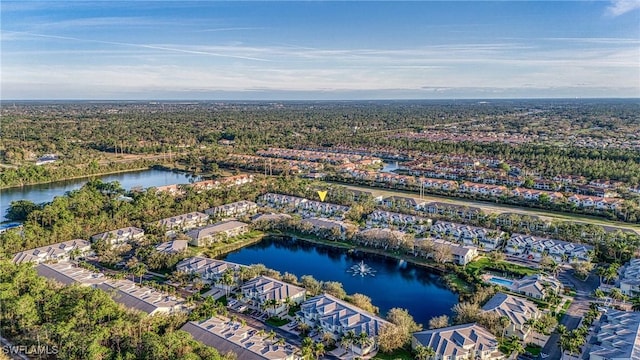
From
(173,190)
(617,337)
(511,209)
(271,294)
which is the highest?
(173,190)

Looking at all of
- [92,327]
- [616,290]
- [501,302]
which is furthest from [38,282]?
[616,290]

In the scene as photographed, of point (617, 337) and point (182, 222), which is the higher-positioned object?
point (617, 337)

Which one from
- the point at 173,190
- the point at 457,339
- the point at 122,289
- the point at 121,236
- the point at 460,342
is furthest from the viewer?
the point at 173,190

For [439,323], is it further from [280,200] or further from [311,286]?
[280,200]

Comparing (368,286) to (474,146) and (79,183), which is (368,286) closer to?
(79,183)

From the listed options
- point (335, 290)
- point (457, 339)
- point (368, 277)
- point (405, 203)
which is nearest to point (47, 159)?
point (405, 203)

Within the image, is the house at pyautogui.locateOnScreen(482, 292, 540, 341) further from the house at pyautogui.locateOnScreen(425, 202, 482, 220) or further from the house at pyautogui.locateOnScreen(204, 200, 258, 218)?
the house at pyautogui.locateOnScreen(204, 200, 258, 218)

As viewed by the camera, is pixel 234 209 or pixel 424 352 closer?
pixel 424 352

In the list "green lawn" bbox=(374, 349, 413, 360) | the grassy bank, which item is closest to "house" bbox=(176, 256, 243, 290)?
the grassy bank
